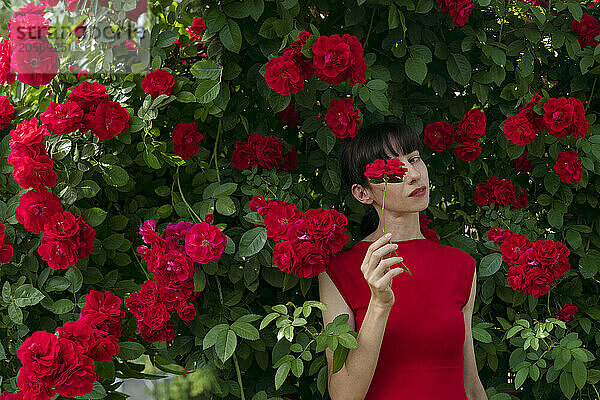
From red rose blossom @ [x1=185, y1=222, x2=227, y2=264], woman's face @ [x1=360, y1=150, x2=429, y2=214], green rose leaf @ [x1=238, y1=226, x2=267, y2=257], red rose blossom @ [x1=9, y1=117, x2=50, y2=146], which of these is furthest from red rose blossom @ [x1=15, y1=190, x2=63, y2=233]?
woman's face @ [x1=360, y1=150, x2=429, y2=214]

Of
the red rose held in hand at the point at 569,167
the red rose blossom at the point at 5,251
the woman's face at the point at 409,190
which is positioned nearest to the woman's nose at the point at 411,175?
the woman's face at the point at 409,190

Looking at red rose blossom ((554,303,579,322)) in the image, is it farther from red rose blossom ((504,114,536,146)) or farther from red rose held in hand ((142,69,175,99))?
red rose held in hand ((142,69,175,99))

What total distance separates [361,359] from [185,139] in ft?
2.49

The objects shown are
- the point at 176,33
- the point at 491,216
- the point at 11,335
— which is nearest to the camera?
the point at 11,335

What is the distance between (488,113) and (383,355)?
41.3 inches

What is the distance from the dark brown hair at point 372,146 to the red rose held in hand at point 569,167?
55cm

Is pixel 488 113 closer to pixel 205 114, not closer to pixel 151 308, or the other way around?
pixel 205 114

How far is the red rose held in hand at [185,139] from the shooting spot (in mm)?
1843

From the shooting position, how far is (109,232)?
1838mm

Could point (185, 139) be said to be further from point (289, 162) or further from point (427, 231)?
point (427, 231)

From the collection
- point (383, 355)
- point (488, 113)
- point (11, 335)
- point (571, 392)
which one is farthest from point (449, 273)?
point (11, 335)

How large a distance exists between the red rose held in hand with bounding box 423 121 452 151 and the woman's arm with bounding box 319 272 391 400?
26.8 inches

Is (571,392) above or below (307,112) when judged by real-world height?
below

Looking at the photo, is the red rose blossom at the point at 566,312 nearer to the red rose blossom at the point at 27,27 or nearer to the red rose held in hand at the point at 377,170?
the red rose held in hand at the point at 377,170
